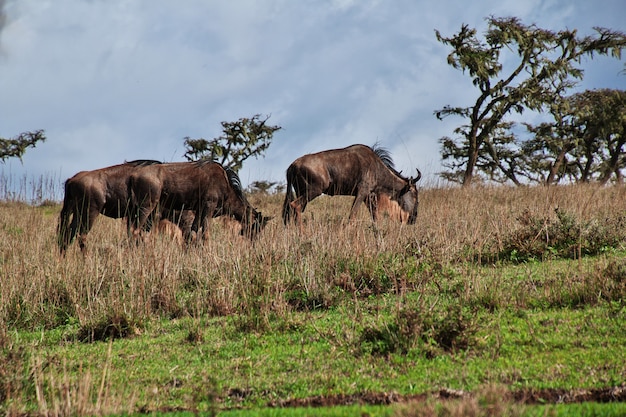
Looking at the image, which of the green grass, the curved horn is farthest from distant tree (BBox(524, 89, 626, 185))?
the green grass

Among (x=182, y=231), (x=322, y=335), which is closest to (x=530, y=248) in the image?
(x=322, y=335)

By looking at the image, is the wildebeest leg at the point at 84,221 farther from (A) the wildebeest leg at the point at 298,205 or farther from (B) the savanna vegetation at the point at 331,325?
(A) the wildebeest leg at the point at 298,205

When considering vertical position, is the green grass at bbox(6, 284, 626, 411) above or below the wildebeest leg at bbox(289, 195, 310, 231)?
below

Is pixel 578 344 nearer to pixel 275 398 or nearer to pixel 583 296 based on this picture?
pixel 583 296

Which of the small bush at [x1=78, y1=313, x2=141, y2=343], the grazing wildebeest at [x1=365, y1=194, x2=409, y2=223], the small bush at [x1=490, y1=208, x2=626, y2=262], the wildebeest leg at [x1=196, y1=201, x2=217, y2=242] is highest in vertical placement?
the grazing wildebeest at [x1=365, y1=194, x2=409, y2=223]

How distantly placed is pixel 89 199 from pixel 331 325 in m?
7.46

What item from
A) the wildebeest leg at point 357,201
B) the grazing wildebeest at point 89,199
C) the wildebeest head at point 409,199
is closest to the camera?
the grazing wildebeest at point 89,199

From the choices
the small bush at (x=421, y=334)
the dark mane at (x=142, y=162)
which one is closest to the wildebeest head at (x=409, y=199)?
the dark mane at (x=142, y=162)

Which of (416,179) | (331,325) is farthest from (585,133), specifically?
(331,325)

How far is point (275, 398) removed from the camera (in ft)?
17.3

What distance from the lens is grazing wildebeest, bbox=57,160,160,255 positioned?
42.4ft

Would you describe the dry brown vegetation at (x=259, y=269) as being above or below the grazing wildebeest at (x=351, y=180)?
below

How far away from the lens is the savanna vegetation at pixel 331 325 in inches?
201

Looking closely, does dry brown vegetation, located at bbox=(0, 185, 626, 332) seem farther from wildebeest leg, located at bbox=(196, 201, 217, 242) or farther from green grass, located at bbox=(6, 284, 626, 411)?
wildebeest leg, located at bbox=(196, 201, 217, 242)
